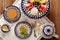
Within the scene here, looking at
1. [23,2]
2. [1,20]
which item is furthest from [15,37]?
[23,2]

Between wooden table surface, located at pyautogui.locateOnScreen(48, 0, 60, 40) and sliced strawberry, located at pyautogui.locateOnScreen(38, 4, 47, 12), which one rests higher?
sliced strawberry, located at pyautogui.locateOnScreen(38, 4, 47, 12)

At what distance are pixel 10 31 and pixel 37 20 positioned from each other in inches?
8.8

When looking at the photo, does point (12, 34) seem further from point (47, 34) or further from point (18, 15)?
point (47, 34)

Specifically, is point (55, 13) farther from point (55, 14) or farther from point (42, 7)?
point (42, 7)

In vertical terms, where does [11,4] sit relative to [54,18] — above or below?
above

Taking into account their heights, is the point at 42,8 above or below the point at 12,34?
above

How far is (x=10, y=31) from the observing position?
126cm

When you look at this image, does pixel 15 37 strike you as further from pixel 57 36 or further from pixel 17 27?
pixel 57 36

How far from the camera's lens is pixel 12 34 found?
1257 millimetres

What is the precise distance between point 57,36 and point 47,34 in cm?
9

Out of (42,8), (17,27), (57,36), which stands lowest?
(57,36)

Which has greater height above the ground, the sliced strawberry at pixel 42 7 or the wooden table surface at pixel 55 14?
the sliced strawberry at pixel 42 7

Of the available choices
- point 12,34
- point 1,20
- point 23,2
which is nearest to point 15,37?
point 12,34

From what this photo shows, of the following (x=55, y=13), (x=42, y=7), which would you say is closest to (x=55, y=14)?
(x=55, y=13)
